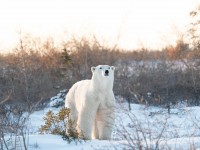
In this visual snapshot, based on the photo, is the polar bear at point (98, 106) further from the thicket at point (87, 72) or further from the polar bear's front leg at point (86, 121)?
the thicket at point (87, 72)

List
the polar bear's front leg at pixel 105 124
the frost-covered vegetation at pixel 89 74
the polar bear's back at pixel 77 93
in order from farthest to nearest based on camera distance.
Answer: the frost-covered vegetation at pixel 89 74 < the polar bear's back at pixel 77 93 < the polar bear's front leg at pixel 105 124

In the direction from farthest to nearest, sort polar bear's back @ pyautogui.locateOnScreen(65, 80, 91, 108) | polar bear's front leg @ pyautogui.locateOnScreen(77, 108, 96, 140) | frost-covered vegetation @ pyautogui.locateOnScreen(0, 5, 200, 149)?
1. frost-covered vegetation @ pyautogui.locateOnScreen(0, 5, 200, 149)
2. polar bear's back @ pyautogui.locateOnScreen(65, 80, 91, 108)
3. polar bear's front leg @ pyautogui.locateOnScreen(77, 108, 96, 140)

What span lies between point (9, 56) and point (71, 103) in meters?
15.6

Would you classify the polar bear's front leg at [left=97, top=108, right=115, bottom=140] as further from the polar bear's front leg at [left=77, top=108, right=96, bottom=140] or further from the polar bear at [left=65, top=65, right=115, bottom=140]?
the polar bear's front leg at [left=77, top=108, right=96, bottom=140]

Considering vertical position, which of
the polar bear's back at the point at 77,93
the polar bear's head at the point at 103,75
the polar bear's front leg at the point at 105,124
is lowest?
the polar bear's front leg at the point at 105,124

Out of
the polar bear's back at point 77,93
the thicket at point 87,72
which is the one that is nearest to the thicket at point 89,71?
the thicket at point 87,72

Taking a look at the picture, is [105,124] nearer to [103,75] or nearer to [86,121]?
[86,121]

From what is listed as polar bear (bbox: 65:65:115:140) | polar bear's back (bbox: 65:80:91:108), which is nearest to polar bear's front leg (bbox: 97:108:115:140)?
polar bear (bbox: 65:65:115:140)

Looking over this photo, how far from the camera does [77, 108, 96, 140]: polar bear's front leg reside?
823 centimetres

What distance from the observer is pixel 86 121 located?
8289 mm

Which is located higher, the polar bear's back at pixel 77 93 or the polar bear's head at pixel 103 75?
the polar bear's head at pixel 103 75

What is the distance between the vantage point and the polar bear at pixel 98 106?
8.25m

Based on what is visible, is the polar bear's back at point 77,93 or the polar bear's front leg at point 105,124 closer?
the polar bear's front leg at point 105,124

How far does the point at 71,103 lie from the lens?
912cm
